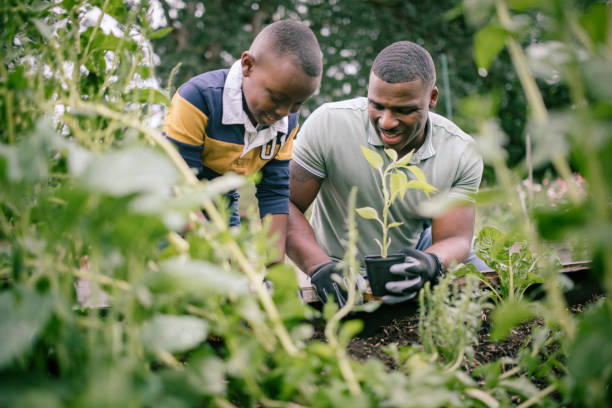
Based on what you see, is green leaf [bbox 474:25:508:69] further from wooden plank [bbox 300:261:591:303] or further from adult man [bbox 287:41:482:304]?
adult man [bbox 287:41:482:304]

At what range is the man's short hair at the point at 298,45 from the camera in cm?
143

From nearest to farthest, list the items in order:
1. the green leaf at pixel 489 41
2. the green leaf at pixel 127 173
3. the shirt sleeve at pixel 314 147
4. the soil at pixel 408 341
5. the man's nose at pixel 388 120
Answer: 1. the green leaf at pixel 127 173
2. the green leaf at pixel 489 41
3. the soil at pixel 408 341
4. the man's nose at pixel 388 120
5. the shirt sleeve at pixel 314 147

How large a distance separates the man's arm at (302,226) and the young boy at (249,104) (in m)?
0.13

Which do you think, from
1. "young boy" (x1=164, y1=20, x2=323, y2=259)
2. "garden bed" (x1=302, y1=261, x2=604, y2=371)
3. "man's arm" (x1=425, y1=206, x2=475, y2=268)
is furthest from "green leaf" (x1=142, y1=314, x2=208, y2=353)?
"man's arm" (x1=425, y1=206, x2=475, y2=268)

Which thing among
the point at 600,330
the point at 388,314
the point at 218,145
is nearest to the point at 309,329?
the point at 600,330

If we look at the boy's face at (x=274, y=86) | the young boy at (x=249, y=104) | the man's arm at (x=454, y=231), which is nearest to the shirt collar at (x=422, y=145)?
the man's arm at (x=454, y=231)

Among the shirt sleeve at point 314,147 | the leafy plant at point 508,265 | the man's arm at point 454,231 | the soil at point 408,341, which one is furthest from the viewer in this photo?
the shirt sleeve at point 314,147

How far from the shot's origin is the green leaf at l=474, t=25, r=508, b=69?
0.42m

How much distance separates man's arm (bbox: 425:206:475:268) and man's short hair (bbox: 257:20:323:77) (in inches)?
36.3

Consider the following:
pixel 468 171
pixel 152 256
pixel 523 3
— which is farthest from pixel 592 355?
pixel 468 171

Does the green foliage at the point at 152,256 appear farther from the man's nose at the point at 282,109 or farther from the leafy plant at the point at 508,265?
the man's nose at the point at 282,109

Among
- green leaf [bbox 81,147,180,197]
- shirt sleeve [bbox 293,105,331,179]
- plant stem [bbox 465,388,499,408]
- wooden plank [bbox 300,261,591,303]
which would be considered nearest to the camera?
green leaf [bbox 81,147,180,197]

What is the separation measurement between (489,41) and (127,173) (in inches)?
14.7

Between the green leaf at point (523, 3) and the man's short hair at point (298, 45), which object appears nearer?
the green leaf at point (523, 3)
